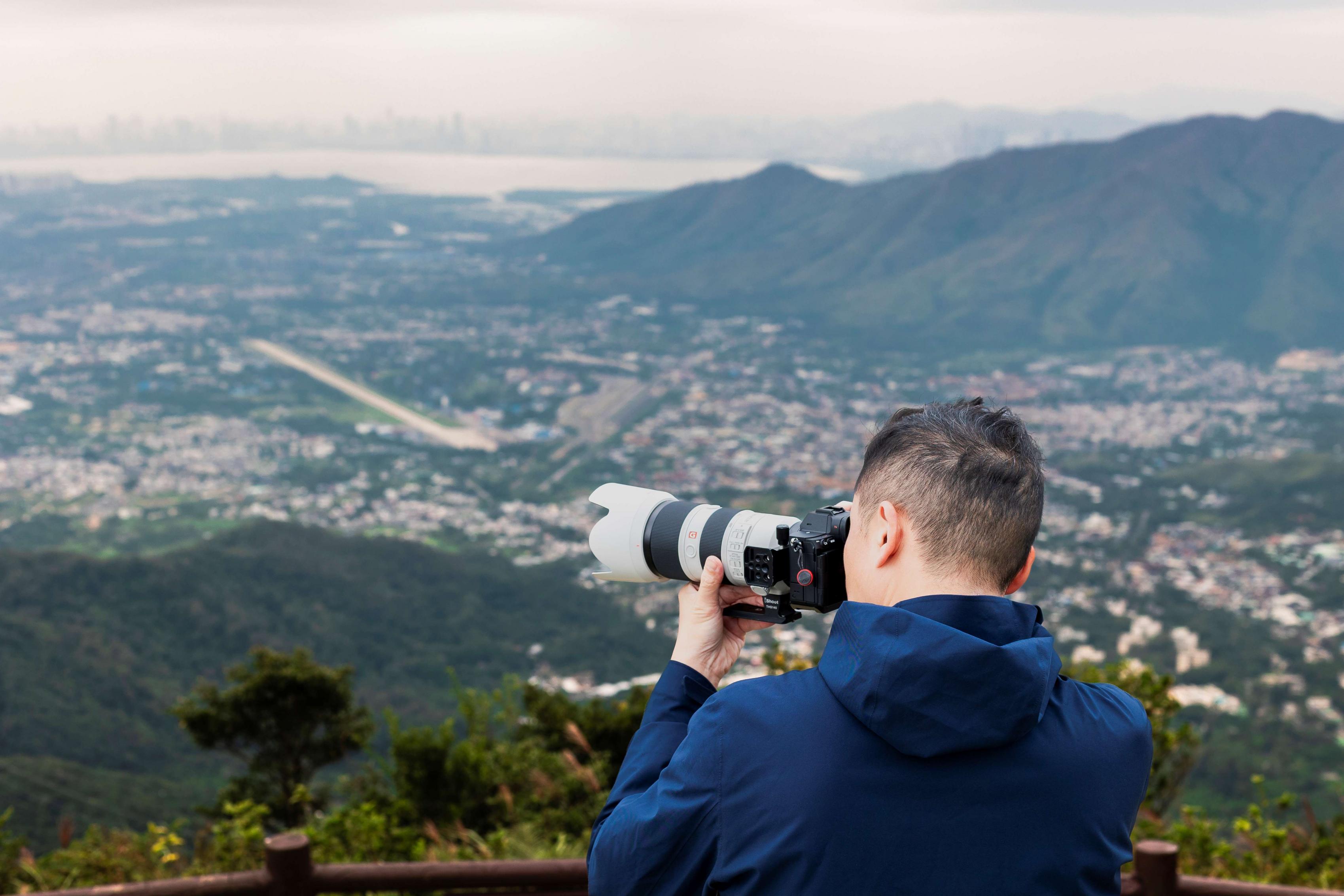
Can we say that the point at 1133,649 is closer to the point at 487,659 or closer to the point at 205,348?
the point at 487,659

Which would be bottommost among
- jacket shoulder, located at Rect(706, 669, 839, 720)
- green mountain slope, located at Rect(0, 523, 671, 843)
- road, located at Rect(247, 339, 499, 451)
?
road, located at Rect(247, 339, 499, 451)

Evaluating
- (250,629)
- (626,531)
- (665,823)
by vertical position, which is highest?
(626,531)

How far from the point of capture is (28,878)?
3.07 meters

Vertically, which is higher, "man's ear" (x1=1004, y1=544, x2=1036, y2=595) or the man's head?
the man's head

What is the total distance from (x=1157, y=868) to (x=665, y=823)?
149 centimetres

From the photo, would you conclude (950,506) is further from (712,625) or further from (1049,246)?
(1049,246)

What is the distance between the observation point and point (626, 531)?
1.31m

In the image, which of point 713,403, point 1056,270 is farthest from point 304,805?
point 1056,270

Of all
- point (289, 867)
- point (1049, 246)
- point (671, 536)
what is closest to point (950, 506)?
point (671, 536)

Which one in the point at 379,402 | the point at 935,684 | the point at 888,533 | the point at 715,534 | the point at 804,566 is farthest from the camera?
the point at 379,402

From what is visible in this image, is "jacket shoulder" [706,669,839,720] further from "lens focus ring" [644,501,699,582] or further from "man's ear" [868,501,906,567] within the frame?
"lens focus ring" [644,501,699,582]

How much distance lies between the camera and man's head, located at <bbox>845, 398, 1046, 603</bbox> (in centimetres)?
88

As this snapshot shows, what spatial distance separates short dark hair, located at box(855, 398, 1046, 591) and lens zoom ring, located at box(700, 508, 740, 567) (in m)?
0.30

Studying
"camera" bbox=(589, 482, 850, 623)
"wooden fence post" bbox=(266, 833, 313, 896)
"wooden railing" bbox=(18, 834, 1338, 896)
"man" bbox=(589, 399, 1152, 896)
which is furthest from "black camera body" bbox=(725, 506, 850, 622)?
"wooden fence post" bbox=(266, 833, 313, 896)
